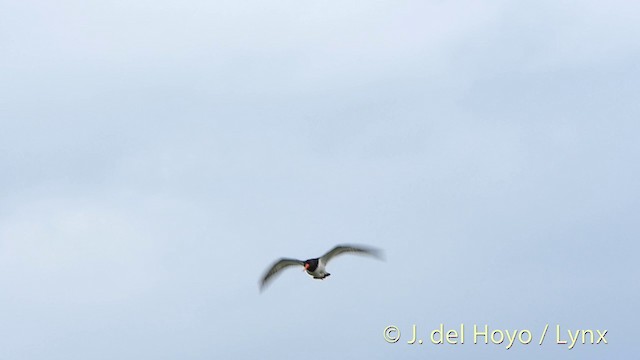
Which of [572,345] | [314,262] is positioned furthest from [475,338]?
[314,262]

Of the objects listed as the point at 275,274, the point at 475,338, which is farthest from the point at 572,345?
the point at 275,274

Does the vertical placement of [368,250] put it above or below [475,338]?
above

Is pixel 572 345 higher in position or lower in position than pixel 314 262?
lower

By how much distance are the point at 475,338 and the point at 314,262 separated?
17.7 m

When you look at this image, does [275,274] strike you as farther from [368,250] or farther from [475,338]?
[475,338]

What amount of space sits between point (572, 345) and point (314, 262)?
21.4 m

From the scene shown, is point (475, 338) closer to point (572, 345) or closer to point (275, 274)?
point (572, 345)

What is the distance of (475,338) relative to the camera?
11019 cm

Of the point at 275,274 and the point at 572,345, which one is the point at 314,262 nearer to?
the point at 275,274

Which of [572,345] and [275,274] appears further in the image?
[275,274]

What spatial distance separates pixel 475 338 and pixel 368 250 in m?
12.3

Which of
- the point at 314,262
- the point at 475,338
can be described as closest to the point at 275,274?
the point at 314,262

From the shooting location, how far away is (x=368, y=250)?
11856cm

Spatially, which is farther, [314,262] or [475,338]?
[314,262]
